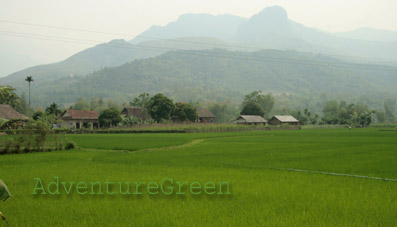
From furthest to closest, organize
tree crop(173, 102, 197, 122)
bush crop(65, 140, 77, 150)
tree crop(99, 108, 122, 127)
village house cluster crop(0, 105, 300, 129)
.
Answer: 1. tree crop(173, 102, 197, 122)
2. tree crop(99, 108, 122, 127)
3. village house cluster crop(0, 105, 300, 129)
4. bush crop(65, 140, 77, 150)

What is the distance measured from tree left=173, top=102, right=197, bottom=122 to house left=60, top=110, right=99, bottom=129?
19.4m

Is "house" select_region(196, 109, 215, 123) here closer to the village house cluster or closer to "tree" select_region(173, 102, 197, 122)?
the village house cluster

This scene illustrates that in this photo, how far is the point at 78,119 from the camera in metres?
80.6

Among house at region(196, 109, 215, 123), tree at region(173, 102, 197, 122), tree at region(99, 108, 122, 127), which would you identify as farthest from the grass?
house at region(196, 109, 215, 123)

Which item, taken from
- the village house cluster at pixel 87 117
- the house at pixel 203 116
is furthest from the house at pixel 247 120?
the house at pixel 203 116

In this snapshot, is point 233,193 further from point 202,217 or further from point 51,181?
point 51,181

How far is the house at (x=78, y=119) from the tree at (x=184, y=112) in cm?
1943

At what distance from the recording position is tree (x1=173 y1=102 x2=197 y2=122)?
89.6 metres

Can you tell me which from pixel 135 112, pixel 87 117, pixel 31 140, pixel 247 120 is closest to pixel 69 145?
pixel 31 140

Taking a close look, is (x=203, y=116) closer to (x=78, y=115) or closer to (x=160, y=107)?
(x=160, y=107)

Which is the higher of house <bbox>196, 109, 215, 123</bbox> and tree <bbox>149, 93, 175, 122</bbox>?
tree <bbox>149, 93, 175, 122</bbox>

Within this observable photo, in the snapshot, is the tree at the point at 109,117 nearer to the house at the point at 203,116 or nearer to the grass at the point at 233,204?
the house at the point at 203,116

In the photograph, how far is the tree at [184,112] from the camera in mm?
89562

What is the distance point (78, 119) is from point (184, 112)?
25.3 metres
